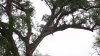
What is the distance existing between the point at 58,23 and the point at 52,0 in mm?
1095

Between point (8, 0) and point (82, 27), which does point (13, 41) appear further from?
point (82, 27)

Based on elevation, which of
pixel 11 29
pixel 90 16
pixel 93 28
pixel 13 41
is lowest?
pixel 93 28

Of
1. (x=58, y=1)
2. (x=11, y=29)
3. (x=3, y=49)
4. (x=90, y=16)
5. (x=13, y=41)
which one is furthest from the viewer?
(x=90, y=16)

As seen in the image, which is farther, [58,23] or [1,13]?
[58,23]

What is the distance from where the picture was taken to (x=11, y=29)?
5.79 meters

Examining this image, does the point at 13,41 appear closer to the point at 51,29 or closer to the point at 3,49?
the point at 3,49

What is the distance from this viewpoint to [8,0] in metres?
7.44

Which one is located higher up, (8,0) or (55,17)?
(8,0)

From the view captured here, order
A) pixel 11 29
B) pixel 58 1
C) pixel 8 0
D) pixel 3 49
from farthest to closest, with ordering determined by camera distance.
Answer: pixel 58 1 < pixel 8 0 < pixel 11 29 < pixel 3 49

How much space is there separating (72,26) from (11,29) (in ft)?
14.0

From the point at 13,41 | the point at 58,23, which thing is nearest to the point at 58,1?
the point at 58,23

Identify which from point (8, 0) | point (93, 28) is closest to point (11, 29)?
point (8, 0)

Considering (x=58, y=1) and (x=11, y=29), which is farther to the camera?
(x=58, y=1)

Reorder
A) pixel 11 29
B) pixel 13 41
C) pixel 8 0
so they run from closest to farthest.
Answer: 1. pixel 11 29
2. pixel 13 41
3. pixel 8 0
